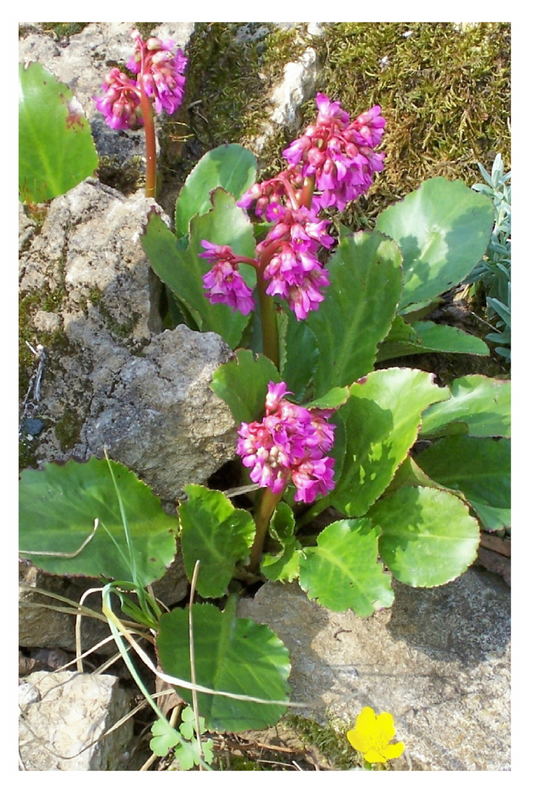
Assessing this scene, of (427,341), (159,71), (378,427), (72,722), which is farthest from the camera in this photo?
(427,341)

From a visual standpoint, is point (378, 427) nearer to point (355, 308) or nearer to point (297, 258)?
point (355, 308)

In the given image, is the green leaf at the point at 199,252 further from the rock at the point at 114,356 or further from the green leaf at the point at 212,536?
the green leaf at the point at 212,536

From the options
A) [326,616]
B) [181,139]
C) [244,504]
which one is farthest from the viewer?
[181,139]

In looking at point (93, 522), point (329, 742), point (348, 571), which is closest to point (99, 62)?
point (93, 522)

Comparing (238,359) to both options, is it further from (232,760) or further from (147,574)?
(232,760)

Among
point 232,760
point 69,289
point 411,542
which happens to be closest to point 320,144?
point 69,289

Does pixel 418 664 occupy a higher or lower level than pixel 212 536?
lower
